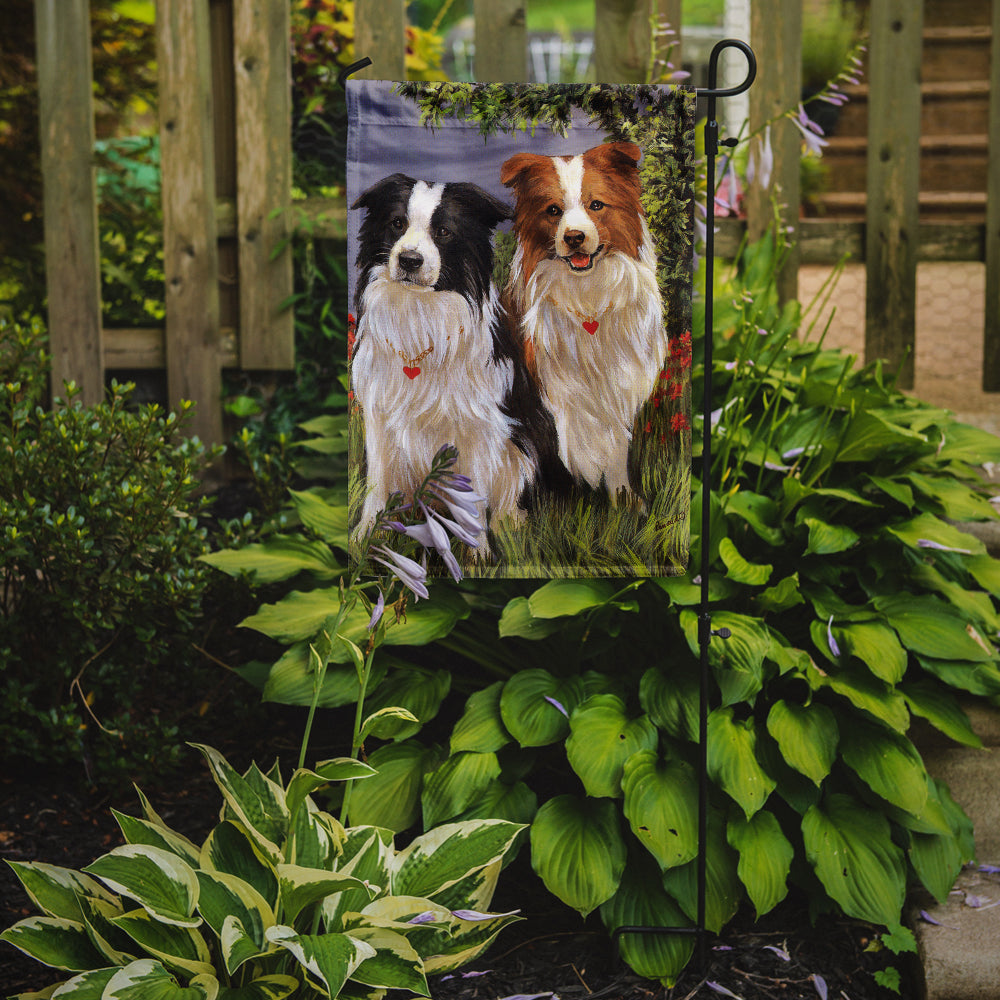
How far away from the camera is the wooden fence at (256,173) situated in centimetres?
306

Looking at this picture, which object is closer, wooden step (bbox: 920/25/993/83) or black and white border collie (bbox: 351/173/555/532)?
black and white border collie (bbox: 351/173/555/532)

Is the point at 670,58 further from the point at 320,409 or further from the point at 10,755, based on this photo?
the point at 10,755

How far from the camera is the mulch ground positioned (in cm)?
179

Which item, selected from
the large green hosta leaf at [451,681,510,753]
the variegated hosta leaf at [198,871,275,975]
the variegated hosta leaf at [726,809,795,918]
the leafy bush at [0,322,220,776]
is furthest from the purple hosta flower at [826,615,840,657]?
the leafy bush at [0,322,220,776]

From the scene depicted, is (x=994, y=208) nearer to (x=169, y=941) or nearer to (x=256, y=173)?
(x=256, y=173)

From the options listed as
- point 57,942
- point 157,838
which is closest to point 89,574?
point 157,838

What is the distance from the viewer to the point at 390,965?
57.4 inches

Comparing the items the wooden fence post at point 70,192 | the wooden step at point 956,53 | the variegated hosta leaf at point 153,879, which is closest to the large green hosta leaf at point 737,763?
the variegated hosta leaf at point 153,879

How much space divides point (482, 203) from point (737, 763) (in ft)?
3.65

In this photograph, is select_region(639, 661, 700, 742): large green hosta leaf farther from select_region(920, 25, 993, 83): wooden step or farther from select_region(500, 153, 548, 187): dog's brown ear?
select_region(920, 25, 993, 83): wooden step

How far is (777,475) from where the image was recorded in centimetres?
246

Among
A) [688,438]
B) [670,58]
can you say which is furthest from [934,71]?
[688,438]

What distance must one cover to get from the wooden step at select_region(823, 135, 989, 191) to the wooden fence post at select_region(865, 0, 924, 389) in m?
2.91

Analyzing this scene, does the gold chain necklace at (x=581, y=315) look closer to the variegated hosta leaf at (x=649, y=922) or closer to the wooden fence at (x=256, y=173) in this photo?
the variegated hosta leaf at (x=649, y=922)
